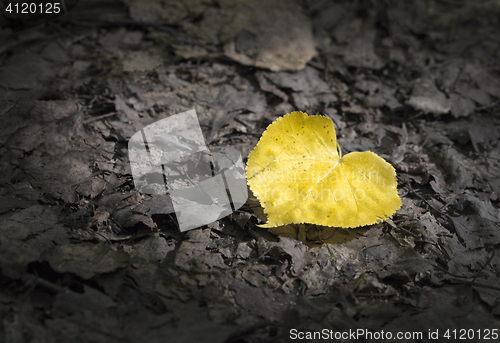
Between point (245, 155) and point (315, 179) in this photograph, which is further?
point (245, 155)

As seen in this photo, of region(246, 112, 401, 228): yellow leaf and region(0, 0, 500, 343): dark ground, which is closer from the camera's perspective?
region(0, 0, 500, 343): dark ground

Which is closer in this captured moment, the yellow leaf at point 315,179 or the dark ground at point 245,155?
the dark ground at point 245,155

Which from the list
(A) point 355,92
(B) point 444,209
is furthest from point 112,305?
(A) point 355,92

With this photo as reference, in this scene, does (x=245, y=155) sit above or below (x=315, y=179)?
below
